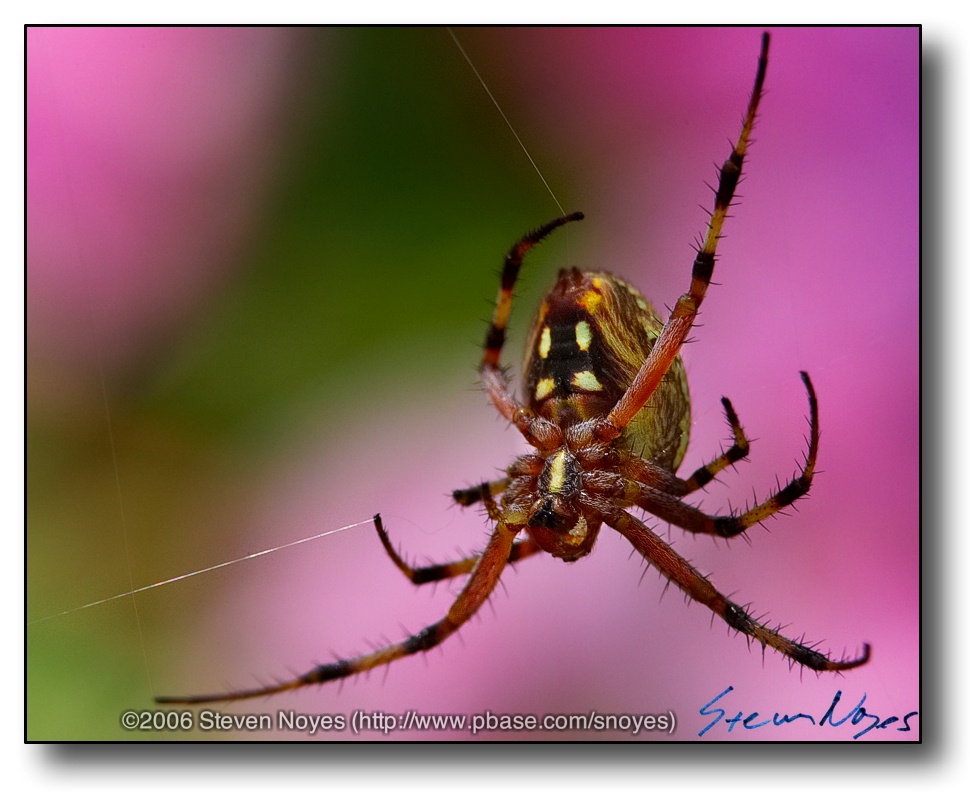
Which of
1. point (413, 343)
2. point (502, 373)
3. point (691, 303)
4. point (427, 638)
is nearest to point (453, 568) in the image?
point (427, 638)

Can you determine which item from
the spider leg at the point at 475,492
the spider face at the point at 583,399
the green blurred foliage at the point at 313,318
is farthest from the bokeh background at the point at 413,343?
the spider leg at the point at 475,492

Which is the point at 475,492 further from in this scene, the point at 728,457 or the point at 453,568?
the point at 728,457

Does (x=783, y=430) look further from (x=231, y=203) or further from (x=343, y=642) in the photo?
(x=231, y=203)

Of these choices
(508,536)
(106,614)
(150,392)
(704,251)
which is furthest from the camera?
(150,392)

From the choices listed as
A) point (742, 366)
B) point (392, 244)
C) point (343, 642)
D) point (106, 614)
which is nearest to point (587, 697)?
point (343, 642)

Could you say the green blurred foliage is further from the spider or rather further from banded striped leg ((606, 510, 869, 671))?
banded striped leg ((606, 510, 869, 671))

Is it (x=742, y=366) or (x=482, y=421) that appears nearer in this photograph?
(x=742, y=366)
